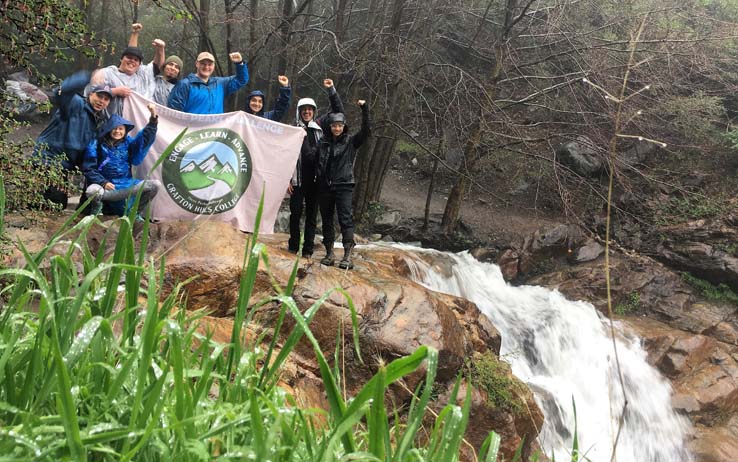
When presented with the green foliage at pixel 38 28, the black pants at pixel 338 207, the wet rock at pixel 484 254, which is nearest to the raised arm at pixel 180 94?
the black pants at pixel 338 207

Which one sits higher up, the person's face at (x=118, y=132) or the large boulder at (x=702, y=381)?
the person's face at (x=118, y=132)

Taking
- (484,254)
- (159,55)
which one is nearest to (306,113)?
(159,55)

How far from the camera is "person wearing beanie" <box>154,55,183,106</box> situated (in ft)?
21.3

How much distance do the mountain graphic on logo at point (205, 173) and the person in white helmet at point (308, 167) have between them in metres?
0.77

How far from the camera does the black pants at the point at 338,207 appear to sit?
589 centimetres

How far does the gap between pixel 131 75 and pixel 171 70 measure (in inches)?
20.3

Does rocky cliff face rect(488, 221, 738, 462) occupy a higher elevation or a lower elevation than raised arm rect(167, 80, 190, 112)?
lower

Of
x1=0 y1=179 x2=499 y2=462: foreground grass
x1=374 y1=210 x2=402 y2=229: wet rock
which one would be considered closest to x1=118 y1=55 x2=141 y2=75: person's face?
x1=0 y1=179 x2=499 y2=462: foreground grass

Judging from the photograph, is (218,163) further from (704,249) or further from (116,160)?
(704,249)

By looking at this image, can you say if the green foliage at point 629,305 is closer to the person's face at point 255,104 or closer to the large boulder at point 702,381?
the large boulder at point 702,381

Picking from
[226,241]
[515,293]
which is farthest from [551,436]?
[226,241]

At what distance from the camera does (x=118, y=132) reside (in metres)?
5.43

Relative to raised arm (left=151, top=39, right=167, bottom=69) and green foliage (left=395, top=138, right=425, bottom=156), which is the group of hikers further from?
green foliage (left=395, top=138, right=425, bottom=156)

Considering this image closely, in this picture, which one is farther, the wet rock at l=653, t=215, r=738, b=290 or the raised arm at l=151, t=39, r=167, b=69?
the wet rock at l=653, t=215, r=738, b=290
